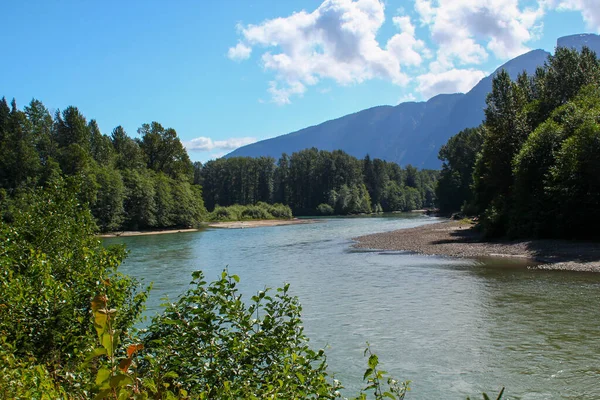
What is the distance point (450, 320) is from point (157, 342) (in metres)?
13.7

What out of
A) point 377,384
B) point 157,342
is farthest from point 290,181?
point 377,384

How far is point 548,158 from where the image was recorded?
127ft

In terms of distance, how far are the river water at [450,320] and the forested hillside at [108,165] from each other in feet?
156

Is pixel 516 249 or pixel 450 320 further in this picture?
pixel 516 249

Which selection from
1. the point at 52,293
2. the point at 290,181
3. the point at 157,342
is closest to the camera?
the point at 157,342

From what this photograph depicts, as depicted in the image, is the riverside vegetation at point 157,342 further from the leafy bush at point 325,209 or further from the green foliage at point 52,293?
the leafy bush at point 325,209

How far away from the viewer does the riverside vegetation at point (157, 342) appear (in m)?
4.88

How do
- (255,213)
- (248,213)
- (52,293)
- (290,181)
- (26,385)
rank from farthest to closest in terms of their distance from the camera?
1. (290,181)
2. (255,213)
3. (248,213)
4. (52,293)
5. (26,385)

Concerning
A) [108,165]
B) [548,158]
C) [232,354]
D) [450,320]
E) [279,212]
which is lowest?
[450,320]

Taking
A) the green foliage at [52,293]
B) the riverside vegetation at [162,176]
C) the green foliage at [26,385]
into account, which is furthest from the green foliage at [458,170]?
the green foliage at [26,385]

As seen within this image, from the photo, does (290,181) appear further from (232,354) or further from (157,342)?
(232,354)

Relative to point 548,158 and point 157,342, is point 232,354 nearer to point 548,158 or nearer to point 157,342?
point 157,342

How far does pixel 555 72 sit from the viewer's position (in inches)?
2077

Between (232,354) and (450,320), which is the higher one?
(232,354)
